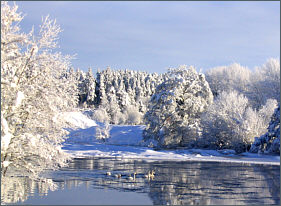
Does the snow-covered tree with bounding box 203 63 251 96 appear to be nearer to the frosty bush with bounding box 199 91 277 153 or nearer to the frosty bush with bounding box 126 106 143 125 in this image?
the frosty bush with bounding box 126 106 143 125

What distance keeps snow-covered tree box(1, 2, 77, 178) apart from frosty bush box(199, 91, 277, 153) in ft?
99.2

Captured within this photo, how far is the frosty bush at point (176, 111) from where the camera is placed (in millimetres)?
44375

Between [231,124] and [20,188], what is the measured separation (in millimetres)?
30291

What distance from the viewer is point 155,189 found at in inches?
674

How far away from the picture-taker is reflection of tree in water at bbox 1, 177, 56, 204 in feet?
46.3

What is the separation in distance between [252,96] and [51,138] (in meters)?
55.1

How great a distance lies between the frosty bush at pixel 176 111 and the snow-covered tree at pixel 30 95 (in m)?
30.8

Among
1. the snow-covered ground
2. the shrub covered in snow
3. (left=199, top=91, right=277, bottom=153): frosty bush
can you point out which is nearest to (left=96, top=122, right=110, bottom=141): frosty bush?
the snow-covered ground

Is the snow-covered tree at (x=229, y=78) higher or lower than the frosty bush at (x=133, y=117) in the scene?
higher

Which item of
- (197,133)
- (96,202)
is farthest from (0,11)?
(197,133)

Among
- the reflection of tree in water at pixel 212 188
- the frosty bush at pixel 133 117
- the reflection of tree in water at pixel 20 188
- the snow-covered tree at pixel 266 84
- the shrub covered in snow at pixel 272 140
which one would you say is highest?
the snow-covered tree at pixel 266 84

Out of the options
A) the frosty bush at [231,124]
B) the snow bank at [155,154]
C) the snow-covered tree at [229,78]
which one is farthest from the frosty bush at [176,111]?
the snow-covered tree at [229,78]

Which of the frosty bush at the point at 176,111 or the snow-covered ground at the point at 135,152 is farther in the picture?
the frosty bush at the point at 176,111

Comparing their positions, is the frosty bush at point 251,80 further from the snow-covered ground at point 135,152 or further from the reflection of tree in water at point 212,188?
the reflection of tree in water at point 212,188
